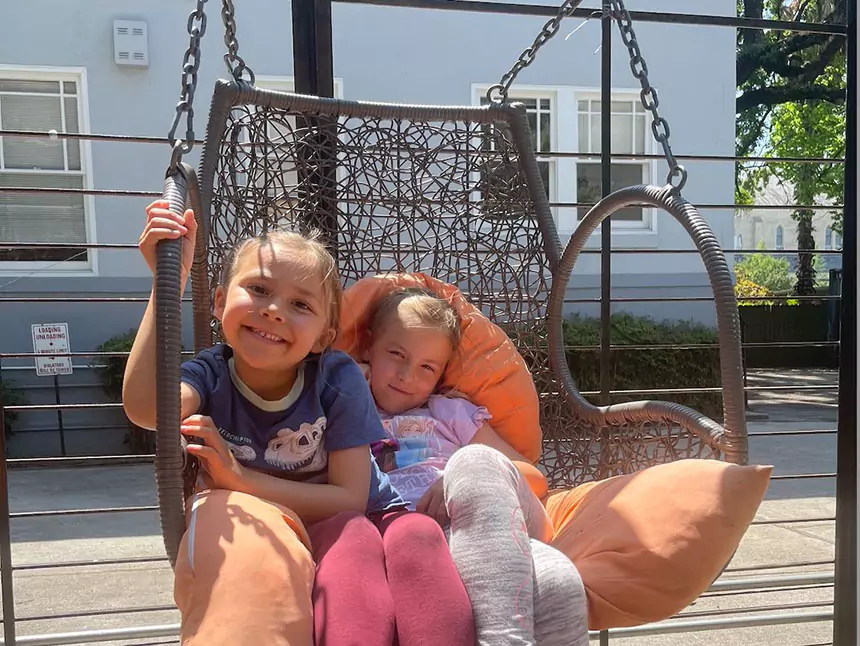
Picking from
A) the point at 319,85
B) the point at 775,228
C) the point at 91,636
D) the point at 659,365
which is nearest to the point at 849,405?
the point at 319,85

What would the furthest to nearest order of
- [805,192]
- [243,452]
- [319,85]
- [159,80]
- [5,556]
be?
[805,192] < [159,80] < [319,85] < [5,556] < [243,452]

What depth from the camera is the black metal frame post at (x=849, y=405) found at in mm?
1869

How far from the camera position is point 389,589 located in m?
1.04

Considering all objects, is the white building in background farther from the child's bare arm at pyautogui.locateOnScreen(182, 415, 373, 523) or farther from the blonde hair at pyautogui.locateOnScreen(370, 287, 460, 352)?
the child's bare arm at pyautogui.locateOnScreen(182, 415, 373, 523)

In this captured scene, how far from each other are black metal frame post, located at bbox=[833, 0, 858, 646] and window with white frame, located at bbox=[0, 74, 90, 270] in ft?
16.5

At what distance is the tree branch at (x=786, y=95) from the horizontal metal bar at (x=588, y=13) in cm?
689

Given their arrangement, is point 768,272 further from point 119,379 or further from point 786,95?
point 119,379

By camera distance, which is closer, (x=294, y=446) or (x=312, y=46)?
(x=294, y=446)

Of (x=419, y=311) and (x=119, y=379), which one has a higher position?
(x=419, y=311)

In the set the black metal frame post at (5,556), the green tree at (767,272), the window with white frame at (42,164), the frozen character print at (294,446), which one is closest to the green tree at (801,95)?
the green tree at (767,272)

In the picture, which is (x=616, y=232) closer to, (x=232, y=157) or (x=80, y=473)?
(x=80, y=473)

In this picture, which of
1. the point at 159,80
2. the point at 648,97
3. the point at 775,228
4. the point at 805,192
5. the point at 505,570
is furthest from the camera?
the point at 775,228

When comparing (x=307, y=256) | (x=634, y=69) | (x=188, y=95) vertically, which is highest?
(x=634, y=69)

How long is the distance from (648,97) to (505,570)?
1.00m
